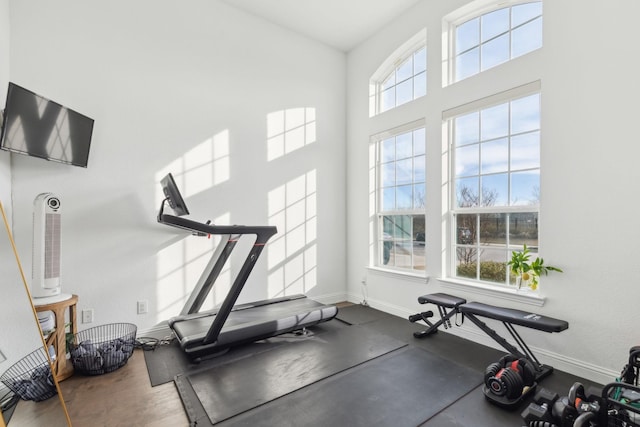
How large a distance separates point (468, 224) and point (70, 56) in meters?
4.52

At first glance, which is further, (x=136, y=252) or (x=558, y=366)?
(x=136, y=252)

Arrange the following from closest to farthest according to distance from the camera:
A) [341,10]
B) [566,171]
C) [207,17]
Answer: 1. [566,171]
2. [207,17]
3. [341,10]

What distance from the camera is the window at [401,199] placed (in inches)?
164

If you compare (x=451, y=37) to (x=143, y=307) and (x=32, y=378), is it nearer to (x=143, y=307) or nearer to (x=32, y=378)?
(x=143, y=307)

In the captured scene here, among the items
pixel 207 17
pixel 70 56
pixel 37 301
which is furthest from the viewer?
pixel 207 17

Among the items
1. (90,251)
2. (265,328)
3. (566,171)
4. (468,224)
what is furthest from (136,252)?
(566,171)

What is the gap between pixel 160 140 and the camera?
11.7 ft

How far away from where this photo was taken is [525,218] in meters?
3.12

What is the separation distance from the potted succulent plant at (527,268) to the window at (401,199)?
1.20m

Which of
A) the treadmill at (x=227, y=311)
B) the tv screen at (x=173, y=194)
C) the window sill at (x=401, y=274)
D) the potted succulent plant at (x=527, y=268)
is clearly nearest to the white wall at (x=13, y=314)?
the treadmill at (x=227, y=311)

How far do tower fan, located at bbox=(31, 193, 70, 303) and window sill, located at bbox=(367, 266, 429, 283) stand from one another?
357 cm

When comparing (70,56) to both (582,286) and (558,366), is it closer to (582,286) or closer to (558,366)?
(582,286)

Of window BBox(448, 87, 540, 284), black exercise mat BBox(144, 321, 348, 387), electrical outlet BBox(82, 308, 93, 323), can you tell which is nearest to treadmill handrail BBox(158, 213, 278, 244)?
black exercise mat BBox(144, 321, 348, 387)

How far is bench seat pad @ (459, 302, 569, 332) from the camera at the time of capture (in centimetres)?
245
